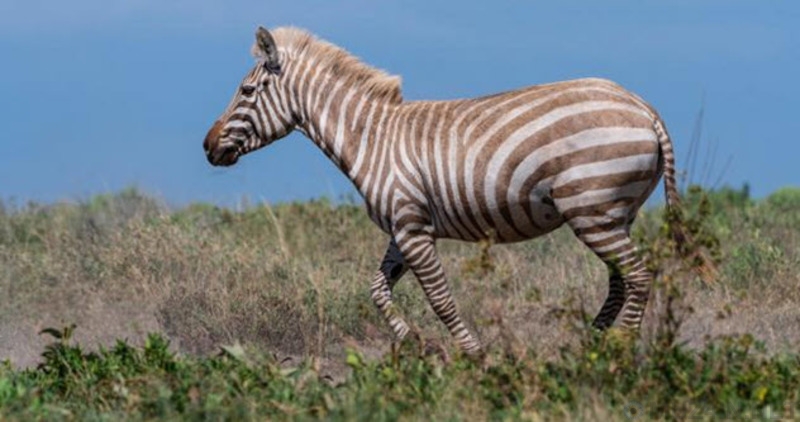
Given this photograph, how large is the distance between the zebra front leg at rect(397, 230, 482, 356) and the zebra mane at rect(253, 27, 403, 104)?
4.14 feet

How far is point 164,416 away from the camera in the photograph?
638 centimetres

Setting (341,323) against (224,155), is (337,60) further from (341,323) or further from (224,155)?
(341,323)

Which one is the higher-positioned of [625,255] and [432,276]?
[432,276]

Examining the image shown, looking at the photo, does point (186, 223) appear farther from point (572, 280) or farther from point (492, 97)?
point (492, 97)

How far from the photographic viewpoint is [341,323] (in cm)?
1162

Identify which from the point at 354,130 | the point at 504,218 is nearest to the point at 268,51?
the point at 354,130

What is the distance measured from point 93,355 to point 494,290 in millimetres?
6492

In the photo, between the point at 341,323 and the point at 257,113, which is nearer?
the point at 257,113

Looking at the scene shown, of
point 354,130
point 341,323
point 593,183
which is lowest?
point 341,323

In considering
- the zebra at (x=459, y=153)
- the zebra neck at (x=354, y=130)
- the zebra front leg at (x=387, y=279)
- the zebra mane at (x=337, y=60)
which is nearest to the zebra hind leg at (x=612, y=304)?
the zebra at (x=459, y=153)

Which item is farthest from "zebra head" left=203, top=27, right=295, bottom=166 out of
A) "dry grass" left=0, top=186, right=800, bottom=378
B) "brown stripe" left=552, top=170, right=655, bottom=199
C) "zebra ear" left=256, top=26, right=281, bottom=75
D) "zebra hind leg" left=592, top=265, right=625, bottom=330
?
"zebra hind leg" left=592, top=265, right=625, bottom=330

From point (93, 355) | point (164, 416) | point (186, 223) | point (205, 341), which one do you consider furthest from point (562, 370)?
point (186, 223)

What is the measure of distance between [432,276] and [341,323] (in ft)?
6.94

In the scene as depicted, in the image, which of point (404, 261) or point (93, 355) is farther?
point (404, 261)
